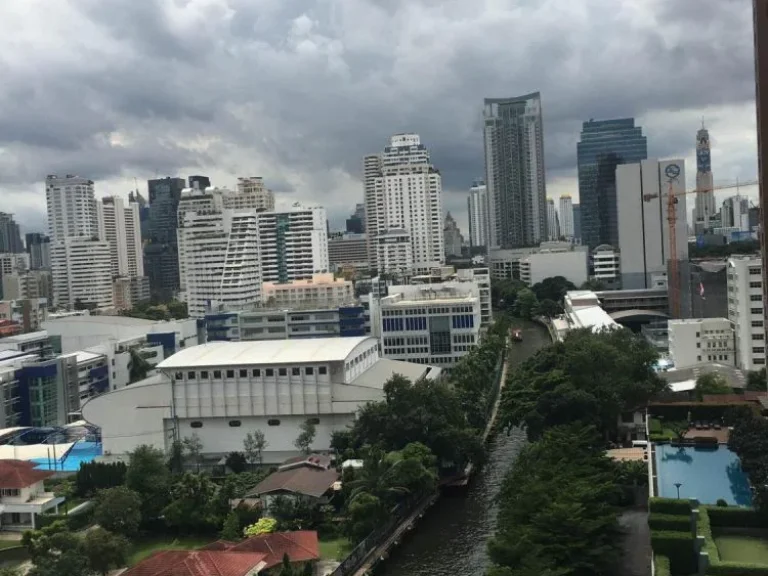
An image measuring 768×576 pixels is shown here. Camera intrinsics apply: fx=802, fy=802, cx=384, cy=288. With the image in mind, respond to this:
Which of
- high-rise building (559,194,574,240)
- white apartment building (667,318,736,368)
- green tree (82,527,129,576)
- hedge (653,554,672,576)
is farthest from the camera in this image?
high-rise building (559,194,574,240)

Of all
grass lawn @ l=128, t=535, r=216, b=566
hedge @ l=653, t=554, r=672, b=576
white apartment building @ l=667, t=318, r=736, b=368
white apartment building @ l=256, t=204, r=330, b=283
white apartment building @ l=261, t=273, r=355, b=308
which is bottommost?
grass lawn @ l=128, t=535, r=216, b=566

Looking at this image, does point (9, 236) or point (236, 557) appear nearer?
point (236, 557)

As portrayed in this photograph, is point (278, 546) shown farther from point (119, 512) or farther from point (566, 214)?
point (566, 214)

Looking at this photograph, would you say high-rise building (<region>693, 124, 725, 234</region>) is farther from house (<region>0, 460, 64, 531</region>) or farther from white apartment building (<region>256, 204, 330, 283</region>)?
house (<region>0, 460, 64, 531</region>)

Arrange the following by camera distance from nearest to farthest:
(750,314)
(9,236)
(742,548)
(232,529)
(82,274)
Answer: (742,548) < (232,529) < (750,314) < (82,274) < (9,236)

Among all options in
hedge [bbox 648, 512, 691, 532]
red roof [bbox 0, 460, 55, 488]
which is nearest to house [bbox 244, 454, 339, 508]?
red roof [bbox 0, 460, 55, 488]

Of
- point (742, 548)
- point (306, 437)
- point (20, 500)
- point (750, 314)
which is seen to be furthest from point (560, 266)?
point (742, 548)

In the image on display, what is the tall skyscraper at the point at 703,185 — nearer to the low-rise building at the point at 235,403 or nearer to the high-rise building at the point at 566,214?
the high-rise building at the point at 566,214

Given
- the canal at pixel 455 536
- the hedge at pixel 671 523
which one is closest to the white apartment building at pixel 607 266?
the canal at pixel 455 536
